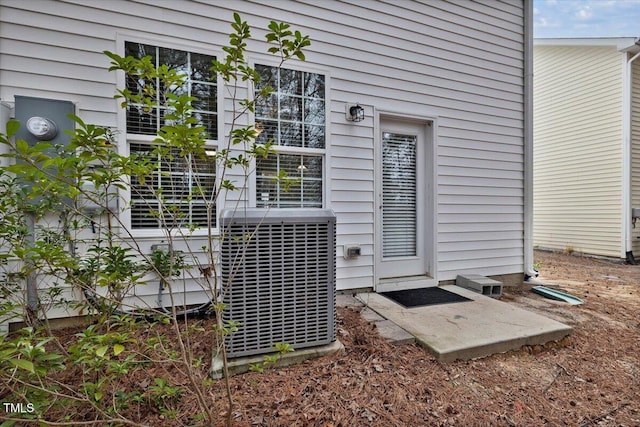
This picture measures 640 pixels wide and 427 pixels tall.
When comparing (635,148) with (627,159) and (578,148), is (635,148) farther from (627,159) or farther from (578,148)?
(578,148)

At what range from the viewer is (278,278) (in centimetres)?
204

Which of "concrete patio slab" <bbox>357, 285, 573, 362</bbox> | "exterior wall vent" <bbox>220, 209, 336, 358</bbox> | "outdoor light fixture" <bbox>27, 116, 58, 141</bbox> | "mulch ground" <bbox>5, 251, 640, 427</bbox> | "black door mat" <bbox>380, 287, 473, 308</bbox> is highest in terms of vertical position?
"outdoor light fixture" <bbox>27, 116, 58, 141</bbox>

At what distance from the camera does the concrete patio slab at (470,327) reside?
2355mm

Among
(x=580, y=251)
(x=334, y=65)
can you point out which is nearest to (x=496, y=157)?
(x=334, y=65)

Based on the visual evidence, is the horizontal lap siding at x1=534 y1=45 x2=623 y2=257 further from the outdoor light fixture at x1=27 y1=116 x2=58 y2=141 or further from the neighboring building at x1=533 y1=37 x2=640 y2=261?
the outdoor light fixture at x1=27 y1=116 x2=58 y2=141

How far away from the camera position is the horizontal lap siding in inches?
285

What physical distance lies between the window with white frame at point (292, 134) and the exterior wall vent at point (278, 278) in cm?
120

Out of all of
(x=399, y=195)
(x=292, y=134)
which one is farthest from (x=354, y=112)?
(x=399, y=195)

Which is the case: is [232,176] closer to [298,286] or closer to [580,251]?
[298,286]

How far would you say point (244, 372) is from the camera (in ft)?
6.42

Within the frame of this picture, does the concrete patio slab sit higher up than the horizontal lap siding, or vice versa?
the horizontal lap siding

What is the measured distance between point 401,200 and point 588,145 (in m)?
6.98

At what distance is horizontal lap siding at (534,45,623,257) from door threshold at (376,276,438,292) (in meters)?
6.45

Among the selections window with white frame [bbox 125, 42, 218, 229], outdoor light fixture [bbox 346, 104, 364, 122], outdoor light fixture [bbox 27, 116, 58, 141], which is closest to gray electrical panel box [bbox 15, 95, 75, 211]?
outdoor light fixture [bbox 27, 116, 58, 141]
